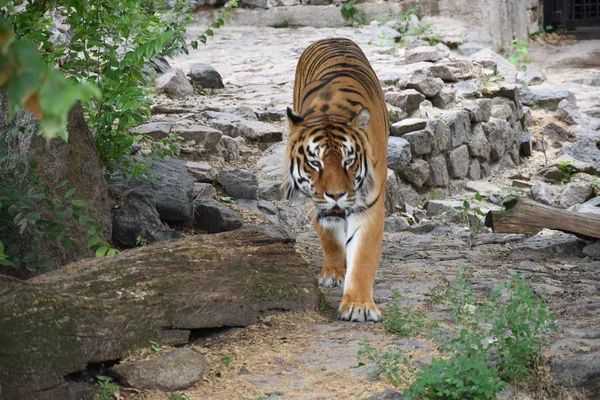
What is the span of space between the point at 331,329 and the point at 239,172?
3.04 m

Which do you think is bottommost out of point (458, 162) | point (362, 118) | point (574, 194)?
point (574, 194)

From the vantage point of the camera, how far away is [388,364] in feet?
11.9

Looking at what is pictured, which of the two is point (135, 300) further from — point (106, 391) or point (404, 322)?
point (404, 322)

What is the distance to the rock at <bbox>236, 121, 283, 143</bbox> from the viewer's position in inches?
314

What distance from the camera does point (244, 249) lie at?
171 inches

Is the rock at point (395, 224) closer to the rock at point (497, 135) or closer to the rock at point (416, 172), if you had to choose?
the rock at point (416, 172)

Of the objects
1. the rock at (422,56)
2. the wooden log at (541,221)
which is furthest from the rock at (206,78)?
the wooden log at (541,221)

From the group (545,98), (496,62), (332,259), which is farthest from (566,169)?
(332,259)

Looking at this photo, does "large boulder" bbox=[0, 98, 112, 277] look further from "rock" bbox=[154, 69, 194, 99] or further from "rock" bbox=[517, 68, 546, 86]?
"rock" bbox=[517, 68, 546, 86]

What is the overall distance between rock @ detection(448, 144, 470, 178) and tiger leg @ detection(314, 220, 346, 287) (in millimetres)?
4362

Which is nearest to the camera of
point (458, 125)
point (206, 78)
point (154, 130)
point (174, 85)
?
point (154, 130)

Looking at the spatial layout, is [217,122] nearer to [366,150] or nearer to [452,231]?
[452,231]

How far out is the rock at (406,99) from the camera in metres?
9.05

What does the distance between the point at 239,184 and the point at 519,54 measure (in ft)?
25.0
